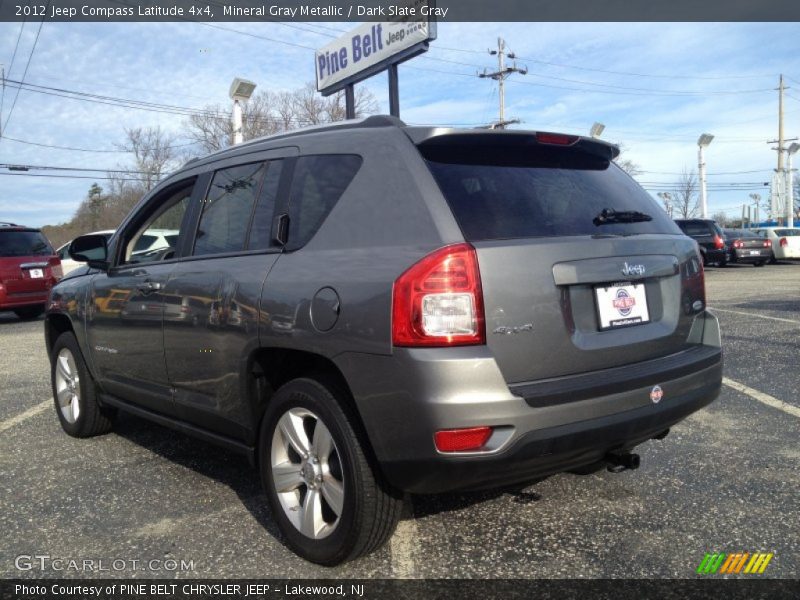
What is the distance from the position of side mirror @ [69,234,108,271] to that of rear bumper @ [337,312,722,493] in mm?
2653

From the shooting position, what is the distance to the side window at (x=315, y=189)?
288cm

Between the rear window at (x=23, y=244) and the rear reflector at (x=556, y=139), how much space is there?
1237 centimetres

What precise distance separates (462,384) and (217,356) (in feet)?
4.56

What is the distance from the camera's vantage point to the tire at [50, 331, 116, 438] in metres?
4.68

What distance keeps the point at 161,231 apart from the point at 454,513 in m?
2.44

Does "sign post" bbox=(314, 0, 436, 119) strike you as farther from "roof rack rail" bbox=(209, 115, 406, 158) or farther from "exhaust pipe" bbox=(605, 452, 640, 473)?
"exhaust pipe" bbox=(605, 452, 640, 473)

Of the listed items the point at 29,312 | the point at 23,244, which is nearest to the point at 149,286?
the point at 23,244

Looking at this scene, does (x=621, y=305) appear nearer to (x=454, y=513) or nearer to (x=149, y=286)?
(x=454, y=513)

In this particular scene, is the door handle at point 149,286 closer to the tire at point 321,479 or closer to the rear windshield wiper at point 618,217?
the tire at point 321,479

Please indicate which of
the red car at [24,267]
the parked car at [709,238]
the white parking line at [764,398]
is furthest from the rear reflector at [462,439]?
the parked car at [709,238]

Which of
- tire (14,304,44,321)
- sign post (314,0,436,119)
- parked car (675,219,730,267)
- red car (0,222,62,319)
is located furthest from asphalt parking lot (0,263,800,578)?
parked car (675,219,730,267)

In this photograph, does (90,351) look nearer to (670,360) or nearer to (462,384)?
(462,384)

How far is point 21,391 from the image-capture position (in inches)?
258

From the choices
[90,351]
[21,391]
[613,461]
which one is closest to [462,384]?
[613,461]
